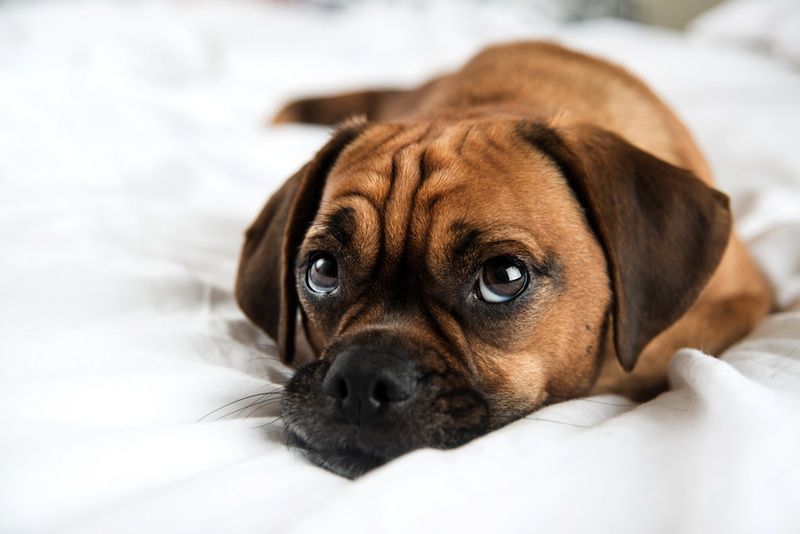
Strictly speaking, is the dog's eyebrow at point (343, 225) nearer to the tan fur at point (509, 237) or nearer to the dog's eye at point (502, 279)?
the tan fur at point (509, 237)

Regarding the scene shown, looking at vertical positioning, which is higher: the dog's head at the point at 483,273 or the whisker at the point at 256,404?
the dog's head at the point at 483,273

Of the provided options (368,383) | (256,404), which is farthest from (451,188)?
(256,404)

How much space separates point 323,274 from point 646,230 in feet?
2.96

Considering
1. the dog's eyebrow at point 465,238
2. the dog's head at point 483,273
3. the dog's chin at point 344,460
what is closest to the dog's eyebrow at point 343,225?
the dog's head at point 483,273

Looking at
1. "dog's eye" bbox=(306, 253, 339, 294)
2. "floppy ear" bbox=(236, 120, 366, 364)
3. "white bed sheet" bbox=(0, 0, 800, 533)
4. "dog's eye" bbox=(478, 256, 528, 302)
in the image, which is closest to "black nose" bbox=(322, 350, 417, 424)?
"white bed sheet" bbox=(0, 0, 800, 533)

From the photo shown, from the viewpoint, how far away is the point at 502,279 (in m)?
1.90

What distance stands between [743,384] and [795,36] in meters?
4.21

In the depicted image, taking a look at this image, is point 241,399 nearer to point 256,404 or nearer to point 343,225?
point 256,404

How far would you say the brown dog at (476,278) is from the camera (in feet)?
5.57

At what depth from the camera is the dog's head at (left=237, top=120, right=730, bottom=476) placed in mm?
1711

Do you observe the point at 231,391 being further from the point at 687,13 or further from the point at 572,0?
the point at 687,13

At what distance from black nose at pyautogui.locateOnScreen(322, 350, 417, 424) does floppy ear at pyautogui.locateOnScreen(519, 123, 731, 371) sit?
0.68 metres

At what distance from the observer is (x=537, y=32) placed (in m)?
6.57

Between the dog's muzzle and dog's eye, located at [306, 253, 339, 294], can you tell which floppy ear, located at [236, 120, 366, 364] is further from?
the dog's muzzle
